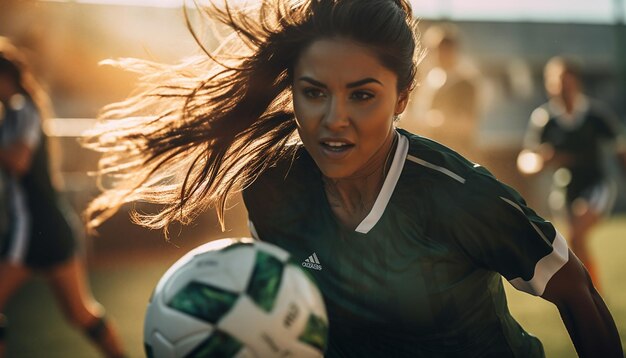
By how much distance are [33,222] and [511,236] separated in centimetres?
367

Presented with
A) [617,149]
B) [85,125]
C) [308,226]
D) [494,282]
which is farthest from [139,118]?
[85,125]

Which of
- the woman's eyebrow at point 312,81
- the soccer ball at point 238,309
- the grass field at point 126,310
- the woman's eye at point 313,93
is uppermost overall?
the woman's eyebrow at point 312,81

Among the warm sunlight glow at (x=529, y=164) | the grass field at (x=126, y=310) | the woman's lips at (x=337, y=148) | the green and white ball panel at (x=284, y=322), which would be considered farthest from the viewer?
the warm sunlight glow at (x=529, y=164)

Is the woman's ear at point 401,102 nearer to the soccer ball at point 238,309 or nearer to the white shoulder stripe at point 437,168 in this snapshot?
the white shoulder stripe at point 437,168

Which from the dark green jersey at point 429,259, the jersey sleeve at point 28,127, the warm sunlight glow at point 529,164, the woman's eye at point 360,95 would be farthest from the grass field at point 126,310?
the woman's eye at point 360,95

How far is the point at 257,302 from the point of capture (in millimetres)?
2322

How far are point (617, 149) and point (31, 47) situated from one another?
49.9ft

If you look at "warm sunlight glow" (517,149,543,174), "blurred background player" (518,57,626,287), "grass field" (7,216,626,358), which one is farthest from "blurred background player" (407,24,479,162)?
"grass field" (7,216,626,358)

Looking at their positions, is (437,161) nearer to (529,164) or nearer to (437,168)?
(437,168)

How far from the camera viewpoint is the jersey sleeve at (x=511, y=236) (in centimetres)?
248

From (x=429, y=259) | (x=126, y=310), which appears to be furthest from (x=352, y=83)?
(x=126, y=310)

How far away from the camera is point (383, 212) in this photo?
2.77 meters

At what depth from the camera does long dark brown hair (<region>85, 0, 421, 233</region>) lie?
3279 mm

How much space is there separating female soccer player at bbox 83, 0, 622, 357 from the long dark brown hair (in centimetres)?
2
